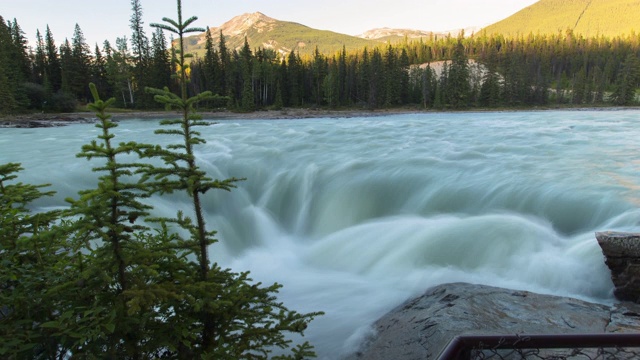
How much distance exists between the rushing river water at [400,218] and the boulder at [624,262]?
319 mm

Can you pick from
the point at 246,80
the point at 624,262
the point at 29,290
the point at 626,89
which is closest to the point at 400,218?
the point at 624,262

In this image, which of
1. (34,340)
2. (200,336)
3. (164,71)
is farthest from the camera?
(164,71)

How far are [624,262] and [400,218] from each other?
5601 millimetres

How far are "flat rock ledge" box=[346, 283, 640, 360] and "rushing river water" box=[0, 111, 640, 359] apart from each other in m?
0.89

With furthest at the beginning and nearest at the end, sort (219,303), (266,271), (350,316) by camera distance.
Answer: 1. (266,271)
2. (350,316)
3. (219,303)

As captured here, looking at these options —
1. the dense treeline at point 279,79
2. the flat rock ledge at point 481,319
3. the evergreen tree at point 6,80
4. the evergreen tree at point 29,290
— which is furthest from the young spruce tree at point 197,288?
the dense treeline at point 279,79

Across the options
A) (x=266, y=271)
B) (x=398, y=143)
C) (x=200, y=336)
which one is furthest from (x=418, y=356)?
(x=398, y=143)

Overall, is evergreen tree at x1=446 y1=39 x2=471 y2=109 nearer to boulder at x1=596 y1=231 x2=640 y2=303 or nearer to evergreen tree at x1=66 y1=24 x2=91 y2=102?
evergreen tree at x1=66 y1=24 x2=91 y2=102

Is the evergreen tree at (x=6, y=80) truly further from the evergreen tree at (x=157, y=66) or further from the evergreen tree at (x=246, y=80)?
the evergreen tree at (x=246, y=80)

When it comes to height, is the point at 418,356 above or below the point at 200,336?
below

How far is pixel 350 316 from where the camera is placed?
22.6ft

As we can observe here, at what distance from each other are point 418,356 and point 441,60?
152005 millimetres

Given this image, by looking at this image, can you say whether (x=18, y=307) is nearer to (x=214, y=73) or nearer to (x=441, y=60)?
(x=214, y=73)

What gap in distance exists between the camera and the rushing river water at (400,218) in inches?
284
